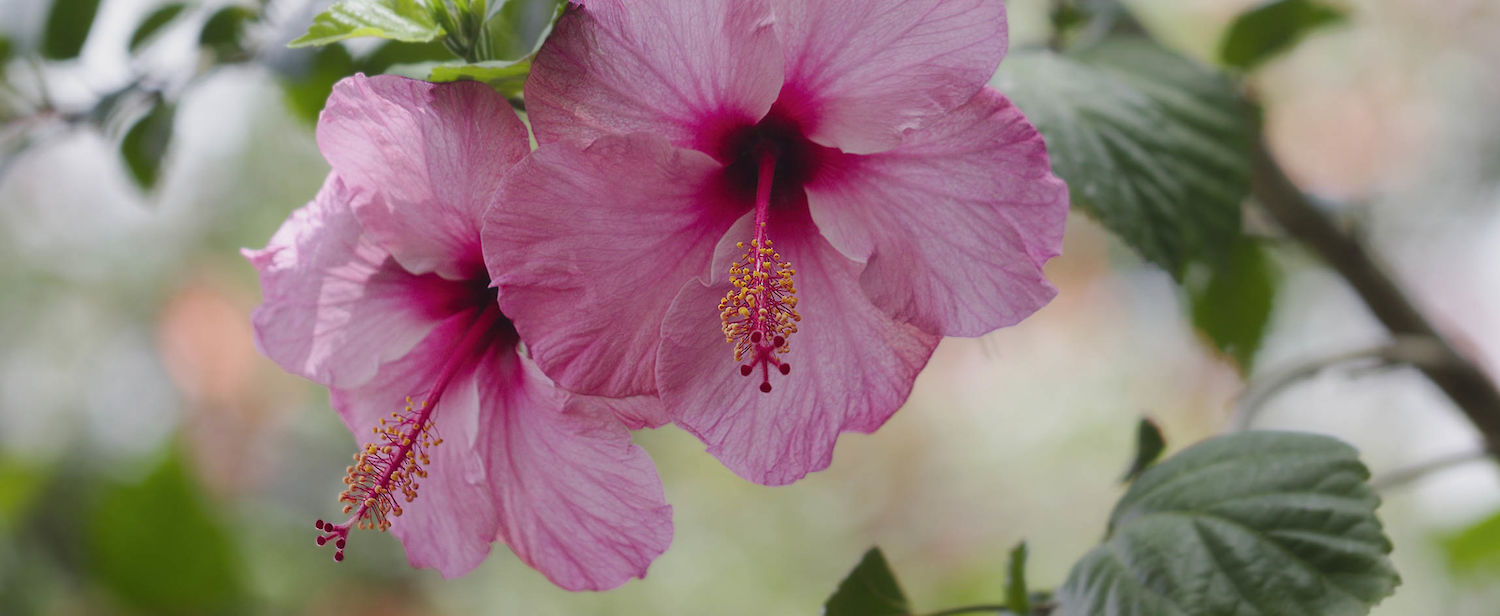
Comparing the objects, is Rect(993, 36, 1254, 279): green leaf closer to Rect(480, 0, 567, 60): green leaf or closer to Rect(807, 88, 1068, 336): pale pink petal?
Rect(807, 88, 1068, 336): pale pink petal

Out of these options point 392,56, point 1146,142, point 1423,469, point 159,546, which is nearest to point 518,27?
point 392,56

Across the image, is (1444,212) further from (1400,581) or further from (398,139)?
(398,139)

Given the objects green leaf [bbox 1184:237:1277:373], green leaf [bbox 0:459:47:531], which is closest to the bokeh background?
green leaf [bbox 0:459:47:531]

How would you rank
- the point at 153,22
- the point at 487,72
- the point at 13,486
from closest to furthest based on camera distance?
the point at 487,72, the point at 153,22, the point at 13,486

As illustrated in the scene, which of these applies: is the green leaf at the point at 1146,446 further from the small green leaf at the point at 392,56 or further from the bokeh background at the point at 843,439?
the bokeh background at the point at 843,439

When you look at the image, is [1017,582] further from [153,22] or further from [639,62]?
[153,22]

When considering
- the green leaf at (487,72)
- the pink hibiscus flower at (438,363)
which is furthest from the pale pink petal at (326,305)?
the green leaf at (487,72)
